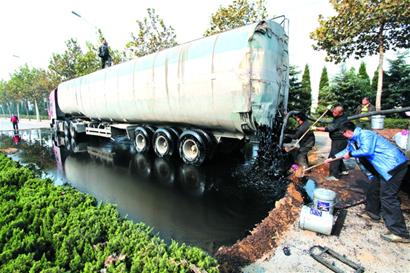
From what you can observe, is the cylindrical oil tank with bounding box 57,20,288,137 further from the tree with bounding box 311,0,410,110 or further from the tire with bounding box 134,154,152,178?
the tree with bounding box 311,0,410,110

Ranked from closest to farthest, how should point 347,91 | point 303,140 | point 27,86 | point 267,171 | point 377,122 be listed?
point 303,140 < point 267,171 < point 377,122 < point 347,91 < point 27,86

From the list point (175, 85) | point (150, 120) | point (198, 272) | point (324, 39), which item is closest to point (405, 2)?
point (324, 39)

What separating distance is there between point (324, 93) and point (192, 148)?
A: 16.4 meters

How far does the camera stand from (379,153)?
321cm

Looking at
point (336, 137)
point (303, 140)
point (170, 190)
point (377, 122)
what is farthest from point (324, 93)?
point (170, 190)

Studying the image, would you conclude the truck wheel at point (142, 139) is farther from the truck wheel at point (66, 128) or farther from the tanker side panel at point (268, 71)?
the truck wheel at point (66, 128)

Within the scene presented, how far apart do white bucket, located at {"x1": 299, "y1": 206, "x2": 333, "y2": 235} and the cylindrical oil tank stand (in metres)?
3.05

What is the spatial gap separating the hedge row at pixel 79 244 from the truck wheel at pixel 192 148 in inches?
181

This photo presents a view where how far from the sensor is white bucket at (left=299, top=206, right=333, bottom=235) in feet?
10.7

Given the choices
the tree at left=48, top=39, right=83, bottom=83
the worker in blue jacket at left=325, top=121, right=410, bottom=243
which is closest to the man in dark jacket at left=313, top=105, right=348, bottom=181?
the worker in blue jacket at left=325, top=121, right=410, bottom=243

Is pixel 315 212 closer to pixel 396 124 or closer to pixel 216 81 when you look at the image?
pixel 216 81

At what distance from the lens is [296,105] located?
1809cm

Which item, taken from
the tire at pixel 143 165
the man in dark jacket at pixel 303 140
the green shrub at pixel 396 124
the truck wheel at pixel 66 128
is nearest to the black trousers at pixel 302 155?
the man in dark jacket at pixel 303 140

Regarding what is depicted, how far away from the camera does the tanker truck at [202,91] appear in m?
5.87
